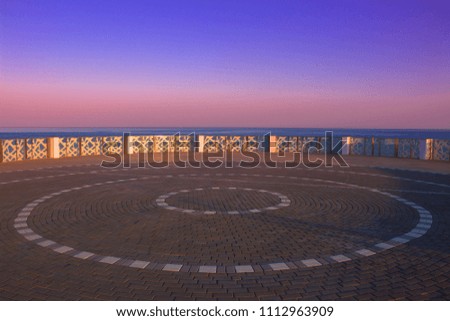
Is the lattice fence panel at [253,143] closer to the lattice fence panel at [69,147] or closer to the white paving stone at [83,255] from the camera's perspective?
the lattice fence panel at [69,147]

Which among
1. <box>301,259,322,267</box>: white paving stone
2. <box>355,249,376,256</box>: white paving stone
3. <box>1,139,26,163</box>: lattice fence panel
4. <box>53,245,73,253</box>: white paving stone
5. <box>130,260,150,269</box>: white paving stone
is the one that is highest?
<box>1,139,26,163</box>: lattice fence panel

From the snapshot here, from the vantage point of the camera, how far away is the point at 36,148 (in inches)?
928

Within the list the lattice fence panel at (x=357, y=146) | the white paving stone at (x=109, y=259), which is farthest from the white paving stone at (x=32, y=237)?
the lattice fence panel at (x=357, y=146)

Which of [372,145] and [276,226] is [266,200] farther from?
[372,145]

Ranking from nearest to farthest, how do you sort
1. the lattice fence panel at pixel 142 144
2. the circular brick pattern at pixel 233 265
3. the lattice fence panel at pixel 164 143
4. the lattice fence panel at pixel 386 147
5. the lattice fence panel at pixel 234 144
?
the circular brick pattern at pixel 233 265 → the lattice fence panel at pixel 386 147 → the lattice fence panel at pixel 142 144 → the lattice fence panel at pixel 164 143 → the lattice fence panel at pixel 234 144

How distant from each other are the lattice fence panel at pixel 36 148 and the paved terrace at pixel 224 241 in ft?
35.0

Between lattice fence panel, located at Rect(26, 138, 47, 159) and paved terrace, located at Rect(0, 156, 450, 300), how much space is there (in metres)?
10.7

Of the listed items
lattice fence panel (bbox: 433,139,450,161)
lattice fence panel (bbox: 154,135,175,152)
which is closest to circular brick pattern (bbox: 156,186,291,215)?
lattice fence panel (bbox: 433,139,450,161)

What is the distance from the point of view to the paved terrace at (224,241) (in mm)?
4910

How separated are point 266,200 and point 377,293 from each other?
6.26 m

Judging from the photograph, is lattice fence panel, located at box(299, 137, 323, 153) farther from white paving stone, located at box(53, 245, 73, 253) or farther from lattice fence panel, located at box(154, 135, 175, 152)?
white paving stone, located at box(53, 245, 73, 253)

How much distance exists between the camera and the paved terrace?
193 inches
